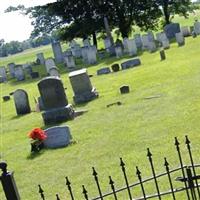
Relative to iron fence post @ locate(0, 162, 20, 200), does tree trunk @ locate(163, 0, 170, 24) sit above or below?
above

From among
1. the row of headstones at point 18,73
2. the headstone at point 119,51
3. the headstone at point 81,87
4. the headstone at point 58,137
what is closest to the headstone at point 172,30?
the headstone at point 119,51

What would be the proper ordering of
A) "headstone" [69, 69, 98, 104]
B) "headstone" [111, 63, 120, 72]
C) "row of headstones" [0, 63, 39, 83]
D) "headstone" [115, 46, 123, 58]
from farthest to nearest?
"row of headstones" [0, 63, 39, 83] → "headstone" [115, 46, 123, 58] → "headstone" [111, 63, 120, 72] → "headstone" [69, 69, 98, 104]

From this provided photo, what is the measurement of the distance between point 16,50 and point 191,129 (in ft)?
455

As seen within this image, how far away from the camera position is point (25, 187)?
10438 millimetres

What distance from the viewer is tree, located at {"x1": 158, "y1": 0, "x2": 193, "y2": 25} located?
44.9 meters

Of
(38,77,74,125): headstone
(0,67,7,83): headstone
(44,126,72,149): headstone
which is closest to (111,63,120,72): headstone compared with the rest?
(38,77,74,125): headstone

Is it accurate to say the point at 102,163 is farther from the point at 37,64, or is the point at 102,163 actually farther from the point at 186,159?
the point at 37,64

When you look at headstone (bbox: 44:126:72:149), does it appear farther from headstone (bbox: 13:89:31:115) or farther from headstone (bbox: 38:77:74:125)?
headstone (bbox: 13:89:31:115)

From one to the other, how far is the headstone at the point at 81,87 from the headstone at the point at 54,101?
2.55 meters

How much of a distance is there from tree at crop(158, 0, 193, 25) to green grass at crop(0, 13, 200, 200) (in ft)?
76.8

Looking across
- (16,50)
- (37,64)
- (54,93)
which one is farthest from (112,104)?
(16,50)

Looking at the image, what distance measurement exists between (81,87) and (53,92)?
2.84m

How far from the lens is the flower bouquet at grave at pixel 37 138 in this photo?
13148 millimetres

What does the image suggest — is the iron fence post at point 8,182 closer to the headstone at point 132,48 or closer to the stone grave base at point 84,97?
the stone grave base at point 84,97
